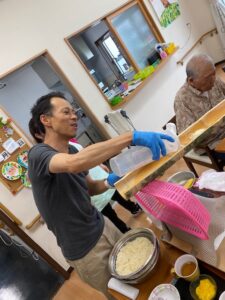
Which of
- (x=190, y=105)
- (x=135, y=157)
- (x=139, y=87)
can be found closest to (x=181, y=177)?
(x=135, y=157)

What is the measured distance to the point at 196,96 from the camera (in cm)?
215

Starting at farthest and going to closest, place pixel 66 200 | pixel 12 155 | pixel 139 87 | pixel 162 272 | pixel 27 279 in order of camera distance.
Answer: pixel 139 87 < pixel 27 279 < pixel 12 155 < pixel 66 200 < pixel 162 272

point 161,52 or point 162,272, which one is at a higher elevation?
point 161,52

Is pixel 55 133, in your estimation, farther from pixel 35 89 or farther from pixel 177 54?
pixel 177 54

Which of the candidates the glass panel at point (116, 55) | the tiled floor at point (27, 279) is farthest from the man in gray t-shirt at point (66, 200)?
the glass panel at point (116, 55)

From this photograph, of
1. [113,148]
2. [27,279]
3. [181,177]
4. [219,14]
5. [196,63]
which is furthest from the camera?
[219,14]

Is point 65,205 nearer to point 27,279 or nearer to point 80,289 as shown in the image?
point 80,289

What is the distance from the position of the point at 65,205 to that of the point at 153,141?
0.57 metres

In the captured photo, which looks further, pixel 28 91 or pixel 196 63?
pixel 28 91

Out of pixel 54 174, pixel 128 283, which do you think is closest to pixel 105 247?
pixel 128 283

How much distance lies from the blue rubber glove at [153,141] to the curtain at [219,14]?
4.79 metres

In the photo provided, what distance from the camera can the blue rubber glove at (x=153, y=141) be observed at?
0.96m

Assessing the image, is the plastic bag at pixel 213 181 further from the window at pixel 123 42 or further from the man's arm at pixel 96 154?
the window at pixel 123 42

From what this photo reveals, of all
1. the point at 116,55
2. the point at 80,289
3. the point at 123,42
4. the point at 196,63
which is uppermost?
the point at 123,42
